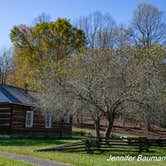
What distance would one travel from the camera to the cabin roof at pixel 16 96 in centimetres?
2948

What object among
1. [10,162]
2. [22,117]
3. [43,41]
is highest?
[43,41]

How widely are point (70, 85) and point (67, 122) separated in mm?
14535

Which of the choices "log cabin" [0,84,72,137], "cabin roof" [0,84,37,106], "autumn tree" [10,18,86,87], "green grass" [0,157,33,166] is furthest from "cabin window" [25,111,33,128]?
"green grass" [0,157,33,166]

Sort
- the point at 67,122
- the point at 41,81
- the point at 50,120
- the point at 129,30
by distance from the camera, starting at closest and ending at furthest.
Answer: the point at 41,81, the point at 50,120, the point at 67,122, the point at 129,30

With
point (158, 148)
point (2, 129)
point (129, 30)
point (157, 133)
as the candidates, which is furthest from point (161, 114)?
point (157, 133)

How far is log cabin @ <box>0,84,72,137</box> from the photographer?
29.1 metres

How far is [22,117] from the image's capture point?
99.5ft

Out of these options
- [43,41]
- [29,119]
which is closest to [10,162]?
[29,119]

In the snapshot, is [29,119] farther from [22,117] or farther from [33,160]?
[33,160]

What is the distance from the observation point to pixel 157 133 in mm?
46469

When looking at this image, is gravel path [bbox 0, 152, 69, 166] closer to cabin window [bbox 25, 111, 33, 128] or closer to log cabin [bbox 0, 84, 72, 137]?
log cabin [bbox 0, 84, 72, 137]

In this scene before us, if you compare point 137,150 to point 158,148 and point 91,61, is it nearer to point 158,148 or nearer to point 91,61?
point 158,148

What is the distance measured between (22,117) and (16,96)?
2.01 metres

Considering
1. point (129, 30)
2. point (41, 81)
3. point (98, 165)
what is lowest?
point (98, 165)
